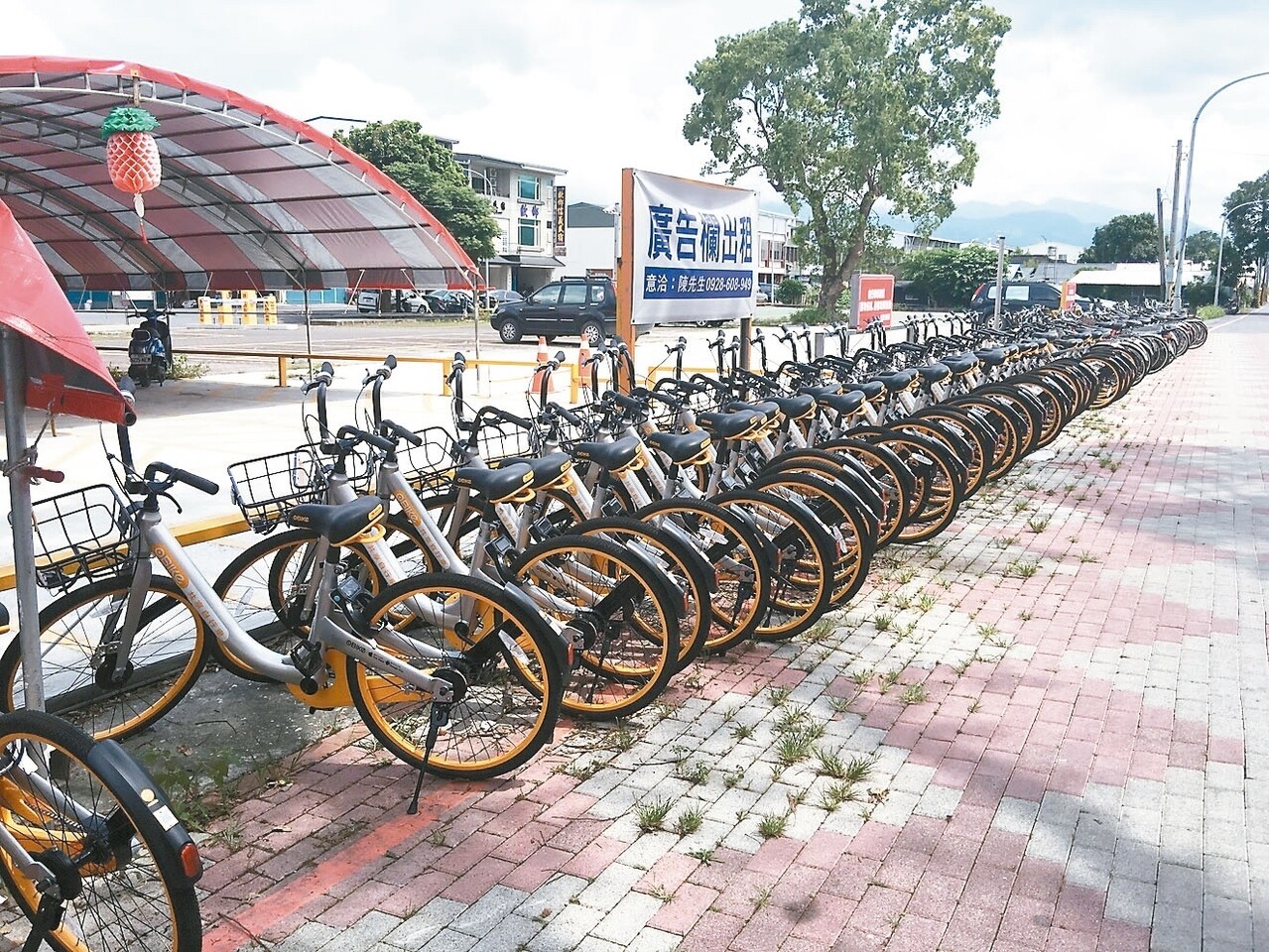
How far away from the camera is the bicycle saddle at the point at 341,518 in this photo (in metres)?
3.17

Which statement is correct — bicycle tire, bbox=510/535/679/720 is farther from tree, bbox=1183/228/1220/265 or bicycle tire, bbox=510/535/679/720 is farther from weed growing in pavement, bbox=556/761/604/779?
tree, bbox=1183/228/1220/265

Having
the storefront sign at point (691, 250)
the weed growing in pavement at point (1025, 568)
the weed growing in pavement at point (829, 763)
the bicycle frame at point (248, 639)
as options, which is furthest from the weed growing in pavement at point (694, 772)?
the storefront sign at point (691, 250)

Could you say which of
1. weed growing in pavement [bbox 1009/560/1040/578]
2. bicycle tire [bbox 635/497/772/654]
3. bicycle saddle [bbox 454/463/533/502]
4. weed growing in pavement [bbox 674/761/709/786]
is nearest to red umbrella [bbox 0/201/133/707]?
bicycle saddle [bbox 454/463/533/502]

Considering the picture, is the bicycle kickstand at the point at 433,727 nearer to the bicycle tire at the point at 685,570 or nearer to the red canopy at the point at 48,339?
the bicycle tire at the point at 685,570

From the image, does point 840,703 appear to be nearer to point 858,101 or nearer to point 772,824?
point 772,824

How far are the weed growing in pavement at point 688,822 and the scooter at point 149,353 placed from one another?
40.9 ft

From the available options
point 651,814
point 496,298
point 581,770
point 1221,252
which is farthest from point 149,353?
point 1221,252

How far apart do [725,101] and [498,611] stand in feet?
97.6

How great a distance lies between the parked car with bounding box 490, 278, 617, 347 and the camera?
23.1 metres

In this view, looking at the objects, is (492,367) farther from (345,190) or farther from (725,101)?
(725,101)

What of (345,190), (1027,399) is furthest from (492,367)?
(1027,399)

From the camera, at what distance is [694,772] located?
3.40 metres

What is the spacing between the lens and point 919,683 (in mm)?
4188

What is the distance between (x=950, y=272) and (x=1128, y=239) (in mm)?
31144
